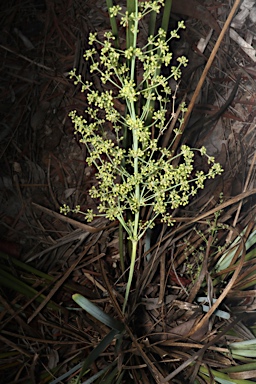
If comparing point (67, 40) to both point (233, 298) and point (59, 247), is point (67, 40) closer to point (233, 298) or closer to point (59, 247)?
point (59, 247)

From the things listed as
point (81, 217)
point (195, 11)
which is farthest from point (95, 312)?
point (195, 11)

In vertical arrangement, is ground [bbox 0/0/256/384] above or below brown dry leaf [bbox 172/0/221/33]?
below

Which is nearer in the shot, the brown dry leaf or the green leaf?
the green leaf

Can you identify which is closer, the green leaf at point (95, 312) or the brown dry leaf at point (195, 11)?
the green leaf at point (95, 312)

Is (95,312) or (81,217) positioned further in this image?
(81,217)

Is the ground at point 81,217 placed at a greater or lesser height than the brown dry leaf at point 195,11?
lesser

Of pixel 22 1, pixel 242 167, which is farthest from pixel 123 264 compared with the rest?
pixel 22 1

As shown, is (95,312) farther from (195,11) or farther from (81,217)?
(195,11)

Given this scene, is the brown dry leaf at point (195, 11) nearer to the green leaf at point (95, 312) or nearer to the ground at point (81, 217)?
the ground at point (81, 217)

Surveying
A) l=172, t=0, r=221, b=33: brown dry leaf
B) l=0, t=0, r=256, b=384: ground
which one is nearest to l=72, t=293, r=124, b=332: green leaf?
l=0, t=0, r=256, b=384: ground

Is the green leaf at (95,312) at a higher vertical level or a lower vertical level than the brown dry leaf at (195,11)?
lower

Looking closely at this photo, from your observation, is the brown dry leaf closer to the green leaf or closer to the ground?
the ground

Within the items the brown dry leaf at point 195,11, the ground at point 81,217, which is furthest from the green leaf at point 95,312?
the brown dry leaf at point 195,11
